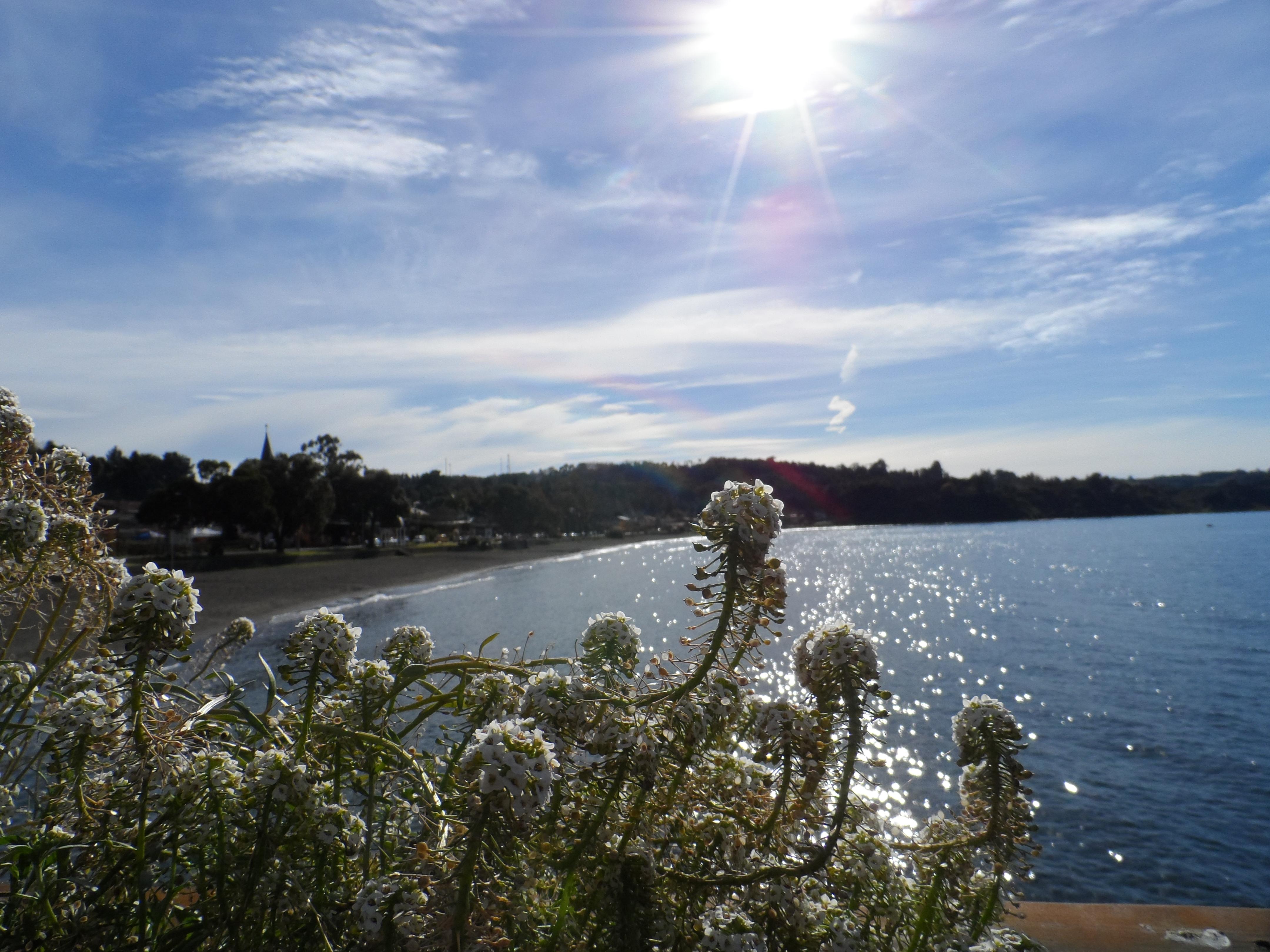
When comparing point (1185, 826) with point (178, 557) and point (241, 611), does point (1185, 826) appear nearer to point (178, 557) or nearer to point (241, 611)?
point (241, 611)

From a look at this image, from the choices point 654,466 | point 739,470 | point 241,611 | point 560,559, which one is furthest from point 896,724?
point 654,466

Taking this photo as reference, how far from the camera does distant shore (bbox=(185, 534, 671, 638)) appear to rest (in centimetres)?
3181

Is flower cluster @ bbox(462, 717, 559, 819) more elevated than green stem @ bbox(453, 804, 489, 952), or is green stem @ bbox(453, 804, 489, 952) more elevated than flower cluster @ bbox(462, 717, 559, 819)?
flower cluster @ bbox(462, 717, 559, 819)

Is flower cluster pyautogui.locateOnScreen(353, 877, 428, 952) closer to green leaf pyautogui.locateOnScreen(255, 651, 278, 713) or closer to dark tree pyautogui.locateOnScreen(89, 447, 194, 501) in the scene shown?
green leaf pyautogui.locateOnScreen(255, 651, 278, 713)

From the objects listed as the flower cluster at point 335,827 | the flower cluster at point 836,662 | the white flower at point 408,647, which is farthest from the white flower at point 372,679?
the flower cluster at point 836,662

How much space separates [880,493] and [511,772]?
157m

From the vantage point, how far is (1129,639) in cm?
3138

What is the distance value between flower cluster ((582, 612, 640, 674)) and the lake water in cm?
Result: 54

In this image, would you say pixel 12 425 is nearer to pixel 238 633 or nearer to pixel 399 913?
pixel 238 633

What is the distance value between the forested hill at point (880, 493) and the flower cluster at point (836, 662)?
11453 cm

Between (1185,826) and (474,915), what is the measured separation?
16528 mm

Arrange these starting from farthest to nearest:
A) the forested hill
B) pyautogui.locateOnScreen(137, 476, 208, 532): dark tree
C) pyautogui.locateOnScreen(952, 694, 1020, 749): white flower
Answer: the forested hill → pyautogui.locateOnScreen(137, 476, 208, 532): dark tree → pyautogui.locateOnScreen(952, 694, 1020, 749): white flower

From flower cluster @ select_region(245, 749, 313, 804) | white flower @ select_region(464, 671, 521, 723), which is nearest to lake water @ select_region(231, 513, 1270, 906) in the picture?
flower cluster @ select_region(245, 749, 313, 804)

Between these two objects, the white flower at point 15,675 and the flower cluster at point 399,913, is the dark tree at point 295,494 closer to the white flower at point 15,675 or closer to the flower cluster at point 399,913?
the white flower at point 15,675
